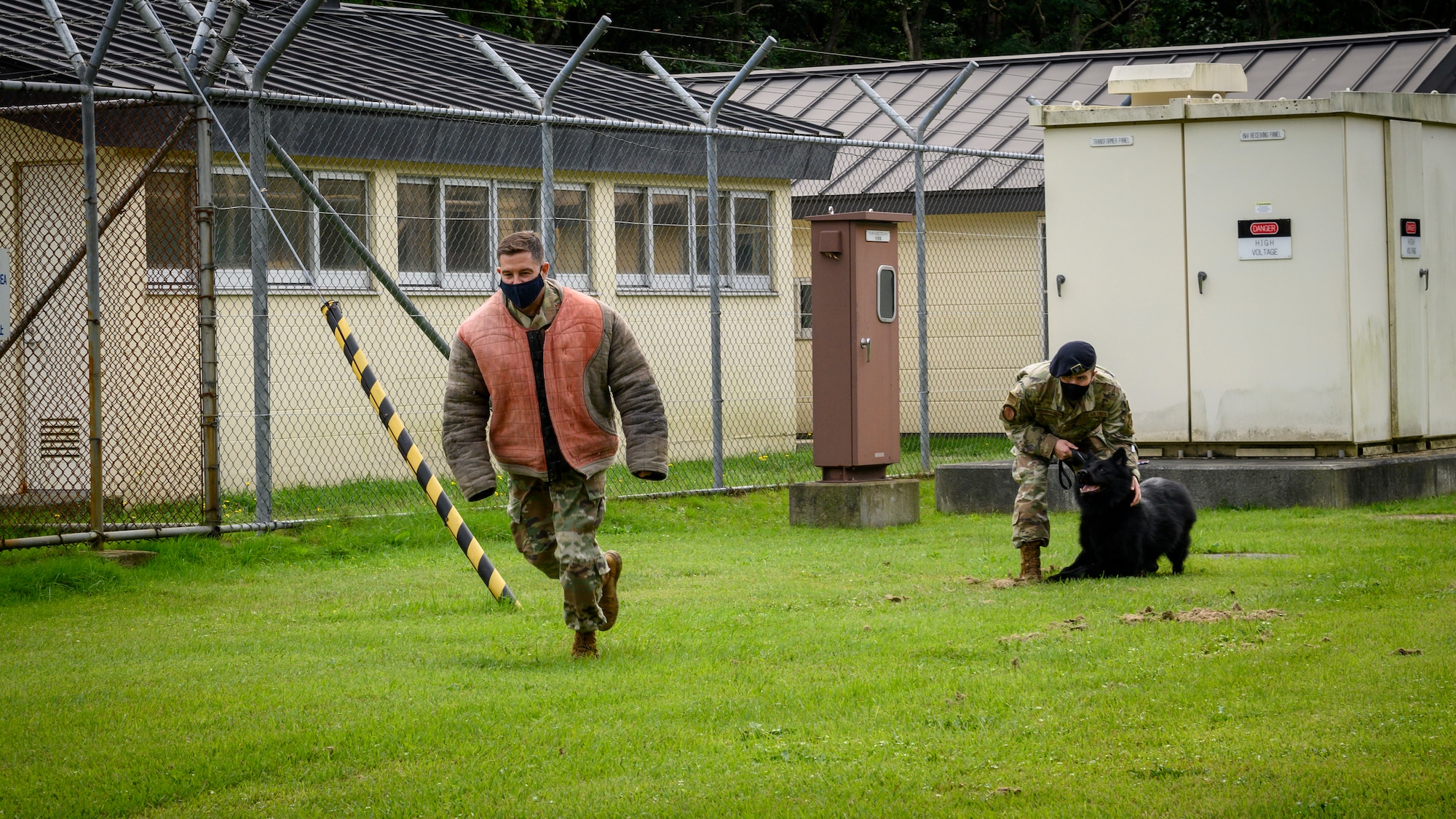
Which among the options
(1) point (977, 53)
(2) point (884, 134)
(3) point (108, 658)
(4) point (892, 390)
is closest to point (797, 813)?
(3) point (108, 658)

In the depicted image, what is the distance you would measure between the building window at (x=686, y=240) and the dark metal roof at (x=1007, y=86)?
2.73m

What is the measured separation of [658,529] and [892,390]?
86.0 inches

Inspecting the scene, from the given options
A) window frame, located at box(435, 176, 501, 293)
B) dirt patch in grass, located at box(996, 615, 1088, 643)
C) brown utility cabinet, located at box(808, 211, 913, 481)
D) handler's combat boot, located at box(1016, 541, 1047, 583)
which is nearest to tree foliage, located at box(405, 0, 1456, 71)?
window frame, located at box(435, 176, 501, 293)

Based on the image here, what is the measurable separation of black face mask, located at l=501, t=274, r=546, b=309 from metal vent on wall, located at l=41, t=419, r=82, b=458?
7.56 m

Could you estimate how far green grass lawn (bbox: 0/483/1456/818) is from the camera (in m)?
4.80

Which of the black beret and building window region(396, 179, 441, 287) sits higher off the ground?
building window region(396, 179, 441, 287)

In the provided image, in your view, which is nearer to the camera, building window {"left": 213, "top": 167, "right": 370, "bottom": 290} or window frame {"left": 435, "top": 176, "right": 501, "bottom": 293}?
building window {"left": 213, "top": 167, "right": 370, "bottom": 290}

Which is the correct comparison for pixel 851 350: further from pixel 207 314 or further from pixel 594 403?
pixel 594 403

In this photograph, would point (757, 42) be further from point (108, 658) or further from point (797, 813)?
point (797, 813)

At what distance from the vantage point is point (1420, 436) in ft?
45.9

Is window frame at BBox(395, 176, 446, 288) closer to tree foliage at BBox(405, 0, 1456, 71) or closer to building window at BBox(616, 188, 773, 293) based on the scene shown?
building window at BBox(616, 188, 773, 293)

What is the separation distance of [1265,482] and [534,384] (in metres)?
7.89

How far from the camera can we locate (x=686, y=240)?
18.8 meters

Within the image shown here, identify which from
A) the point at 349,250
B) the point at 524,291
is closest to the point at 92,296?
the point at 524,291
